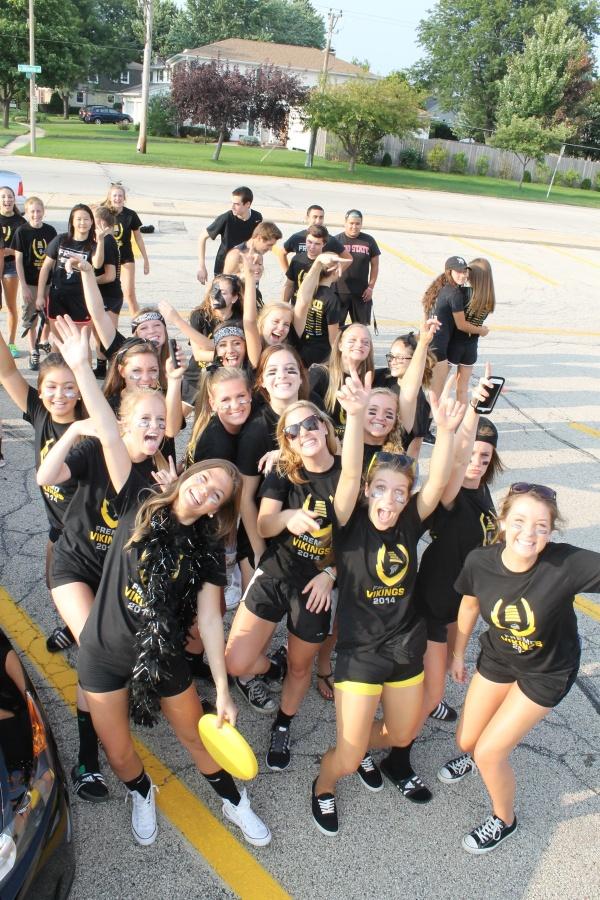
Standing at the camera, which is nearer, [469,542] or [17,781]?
[17,781]

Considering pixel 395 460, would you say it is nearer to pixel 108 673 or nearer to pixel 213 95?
pixel 108 673

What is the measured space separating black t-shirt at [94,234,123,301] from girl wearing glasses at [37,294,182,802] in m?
4.27

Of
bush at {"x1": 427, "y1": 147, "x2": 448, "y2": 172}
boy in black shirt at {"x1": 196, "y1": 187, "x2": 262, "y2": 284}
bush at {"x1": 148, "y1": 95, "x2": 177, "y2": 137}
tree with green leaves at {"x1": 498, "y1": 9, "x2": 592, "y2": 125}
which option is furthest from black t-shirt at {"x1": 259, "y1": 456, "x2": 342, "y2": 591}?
bush at {"x1": 148, "y1": 95, "x2": 177, "y2": 137}

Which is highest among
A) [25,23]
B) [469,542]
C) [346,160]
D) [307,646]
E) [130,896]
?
[25,23]

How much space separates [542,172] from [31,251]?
41.2m

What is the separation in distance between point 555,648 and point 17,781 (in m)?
2.17

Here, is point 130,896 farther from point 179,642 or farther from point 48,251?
point 48,251

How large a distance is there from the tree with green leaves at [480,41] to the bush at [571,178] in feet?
51.4

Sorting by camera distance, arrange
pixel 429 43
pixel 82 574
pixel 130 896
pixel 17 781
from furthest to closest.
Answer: pixel 429 43 < pixel 82 574 < pixel 130 896 < pixel 17 781

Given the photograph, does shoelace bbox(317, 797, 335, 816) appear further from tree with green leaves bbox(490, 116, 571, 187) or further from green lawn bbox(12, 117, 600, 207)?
tree with green leaves bbox(490, 116, 571, 187)

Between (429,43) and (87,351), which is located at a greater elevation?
(429,43)

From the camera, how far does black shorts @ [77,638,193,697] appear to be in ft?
9.55

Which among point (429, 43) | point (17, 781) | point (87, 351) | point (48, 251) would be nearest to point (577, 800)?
point (17, 781)

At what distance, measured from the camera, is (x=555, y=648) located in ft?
9.92
